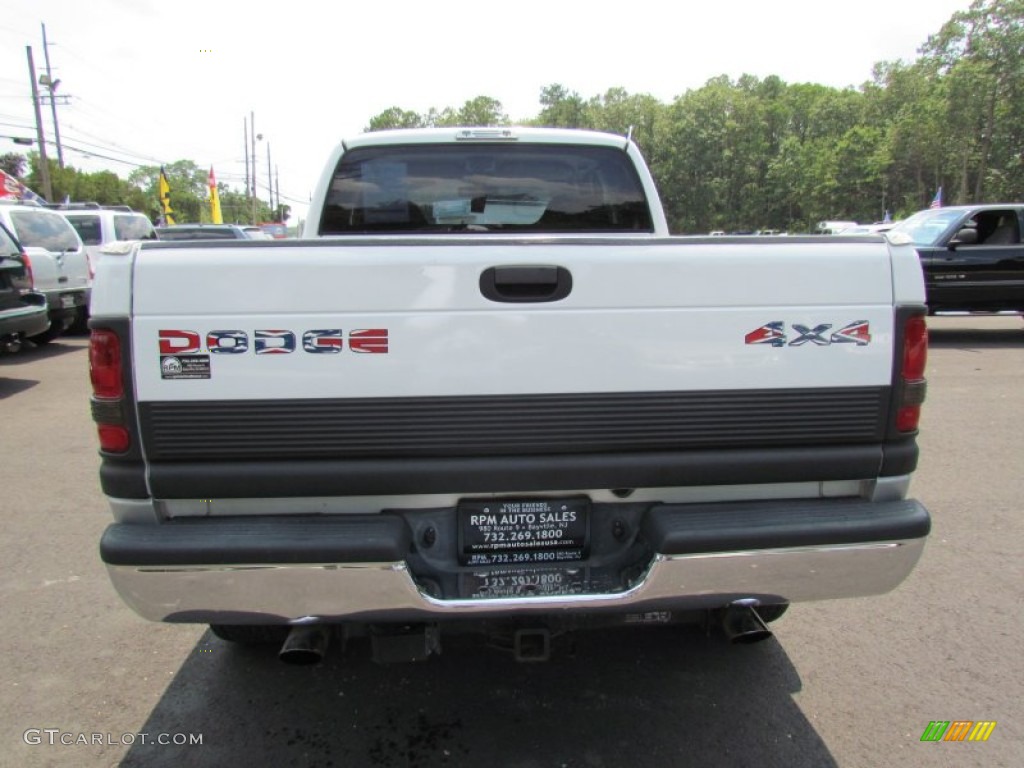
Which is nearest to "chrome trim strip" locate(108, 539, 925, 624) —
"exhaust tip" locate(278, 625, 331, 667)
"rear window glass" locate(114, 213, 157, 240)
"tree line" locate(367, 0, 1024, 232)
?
"exhaust tip" locate(278, 625, 331, 667)

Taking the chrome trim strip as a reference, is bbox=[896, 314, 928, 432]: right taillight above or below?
above

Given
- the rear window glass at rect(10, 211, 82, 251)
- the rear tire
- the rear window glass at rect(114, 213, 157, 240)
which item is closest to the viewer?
the rear tire

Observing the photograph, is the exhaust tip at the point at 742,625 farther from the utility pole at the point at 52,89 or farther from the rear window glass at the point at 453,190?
the utility pole at the point at 52,89

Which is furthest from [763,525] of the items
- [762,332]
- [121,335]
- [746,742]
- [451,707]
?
[121,335]

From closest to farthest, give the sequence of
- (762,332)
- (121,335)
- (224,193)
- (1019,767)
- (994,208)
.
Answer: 1. (121,335)
2. (762,332)
3. (1019,767)
4. (994,208)
5. (224,193)

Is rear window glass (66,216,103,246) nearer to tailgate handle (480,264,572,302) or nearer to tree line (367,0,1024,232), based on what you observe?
tailgate handle (480,264,572,302)

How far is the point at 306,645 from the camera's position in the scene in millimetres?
2420

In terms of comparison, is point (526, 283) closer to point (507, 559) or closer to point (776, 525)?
point (507, 559)

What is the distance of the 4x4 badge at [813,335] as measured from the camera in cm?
220

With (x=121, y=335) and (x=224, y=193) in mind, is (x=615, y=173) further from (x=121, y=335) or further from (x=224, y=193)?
(x=224, y=193)

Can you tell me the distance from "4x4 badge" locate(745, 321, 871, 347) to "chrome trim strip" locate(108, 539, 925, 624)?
628 millimetres

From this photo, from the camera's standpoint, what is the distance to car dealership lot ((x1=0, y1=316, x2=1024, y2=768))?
251 centimetres

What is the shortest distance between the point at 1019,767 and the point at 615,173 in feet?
10.3

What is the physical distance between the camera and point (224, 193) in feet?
372
